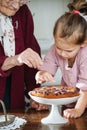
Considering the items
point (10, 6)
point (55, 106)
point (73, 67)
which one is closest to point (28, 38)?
point (10, 6)

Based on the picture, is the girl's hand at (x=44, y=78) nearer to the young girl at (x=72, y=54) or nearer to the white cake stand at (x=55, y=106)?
the young girl at (x=72, y=54)

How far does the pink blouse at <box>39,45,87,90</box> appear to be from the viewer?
1.43m

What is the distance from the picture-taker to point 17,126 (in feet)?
4.02

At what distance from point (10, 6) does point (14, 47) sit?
21 centimetres

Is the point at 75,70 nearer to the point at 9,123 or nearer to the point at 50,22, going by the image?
the point at 9,123

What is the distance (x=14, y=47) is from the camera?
5.55 ft

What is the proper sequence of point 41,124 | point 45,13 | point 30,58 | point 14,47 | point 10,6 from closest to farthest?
point 41,124 < point 30,58 < point 10,6 < point 14,47 < point 45,13

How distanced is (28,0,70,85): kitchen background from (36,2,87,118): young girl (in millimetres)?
1428

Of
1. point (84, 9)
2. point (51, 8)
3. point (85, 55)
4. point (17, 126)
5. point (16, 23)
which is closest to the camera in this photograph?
point (17, 126)

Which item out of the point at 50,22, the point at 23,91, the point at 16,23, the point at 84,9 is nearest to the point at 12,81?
the point at 23,91

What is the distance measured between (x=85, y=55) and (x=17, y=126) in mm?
433

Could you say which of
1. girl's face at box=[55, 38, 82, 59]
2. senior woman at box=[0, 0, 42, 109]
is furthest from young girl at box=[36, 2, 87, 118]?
senior woman at box=[0, 0, 42, 109]

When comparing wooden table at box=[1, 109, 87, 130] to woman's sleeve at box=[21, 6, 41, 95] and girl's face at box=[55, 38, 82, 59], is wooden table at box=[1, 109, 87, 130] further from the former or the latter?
woman's sleeve at box=[21, 6, 41, 95]

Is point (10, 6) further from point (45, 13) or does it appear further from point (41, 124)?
point (45, 13)
